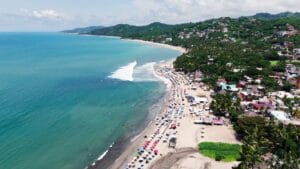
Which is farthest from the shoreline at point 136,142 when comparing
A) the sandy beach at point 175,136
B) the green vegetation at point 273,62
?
the green vegetation at point 273,62

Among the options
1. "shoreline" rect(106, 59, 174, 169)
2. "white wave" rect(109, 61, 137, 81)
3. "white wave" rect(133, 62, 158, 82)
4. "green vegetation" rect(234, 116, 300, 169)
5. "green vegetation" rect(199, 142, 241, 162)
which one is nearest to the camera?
"green vegetation" rect(234, 116, 300, 169)

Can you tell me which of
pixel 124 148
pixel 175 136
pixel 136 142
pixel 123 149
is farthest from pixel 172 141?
pixel 123 149

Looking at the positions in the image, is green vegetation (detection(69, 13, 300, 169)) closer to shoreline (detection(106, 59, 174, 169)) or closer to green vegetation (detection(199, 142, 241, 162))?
green vegetation (detection(199, 142, 241, 162))

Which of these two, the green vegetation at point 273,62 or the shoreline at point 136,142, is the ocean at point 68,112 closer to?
the shoreline at point 136,142

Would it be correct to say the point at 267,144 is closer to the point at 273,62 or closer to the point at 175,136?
the point at 175,136

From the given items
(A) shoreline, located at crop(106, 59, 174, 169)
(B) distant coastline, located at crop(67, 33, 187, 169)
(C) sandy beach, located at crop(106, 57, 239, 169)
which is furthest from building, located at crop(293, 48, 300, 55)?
(B) distant coastline, located at crop(67, 33, 187, 169)
